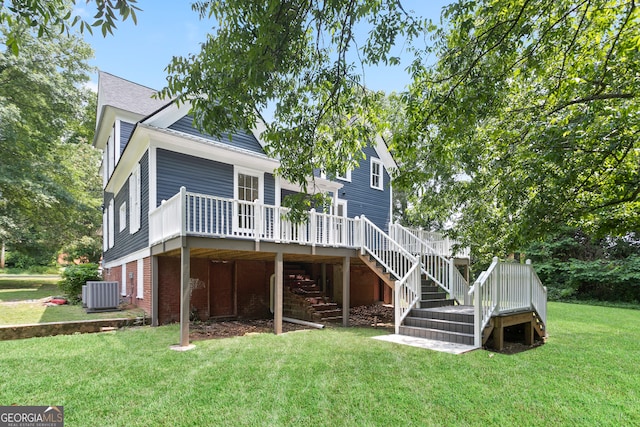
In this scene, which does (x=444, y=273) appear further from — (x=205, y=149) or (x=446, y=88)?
(x=205, y=149)

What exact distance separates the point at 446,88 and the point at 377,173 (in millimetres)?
11050

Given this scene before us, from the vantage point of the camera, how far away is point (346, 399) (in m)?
4.41

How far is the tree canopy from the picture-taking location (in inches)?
154

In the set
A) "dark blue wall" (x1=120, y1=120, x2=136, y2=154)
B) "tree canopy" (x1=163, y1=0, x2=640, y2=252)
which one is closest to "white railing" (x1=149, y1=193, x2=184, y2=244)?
"tree canopy" (x1=163, y1=0, x2=640, y2=252)

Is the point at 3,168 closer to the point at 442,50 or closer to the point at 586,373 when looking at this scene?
the point at 442,50

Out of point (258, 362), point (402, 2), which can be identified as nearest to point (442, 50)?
point (402, 2)

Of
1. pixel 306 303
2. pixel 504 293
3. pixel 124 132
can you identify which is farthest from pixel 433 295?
pixel 124 132

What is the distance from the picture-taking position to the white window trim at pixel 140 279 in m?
10.9

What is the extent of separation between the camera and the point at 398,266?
400 inches

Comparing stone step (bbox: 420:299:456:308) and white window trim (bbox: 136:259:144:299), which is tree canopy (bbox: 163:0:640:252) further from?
white window trim (bbox: 136:259:144:299)

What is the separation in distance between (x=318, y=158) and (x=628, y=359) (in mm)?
6796

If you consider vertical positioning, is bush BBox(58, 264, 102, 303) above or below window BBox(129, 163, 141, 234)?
below

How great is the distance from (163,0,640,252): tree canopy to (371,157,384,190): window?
826 cm

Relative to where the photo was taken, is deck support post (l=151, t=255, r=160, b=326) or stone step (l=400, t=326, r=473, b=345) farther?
deck support post (l=151, t=255, r=160, b=326)
